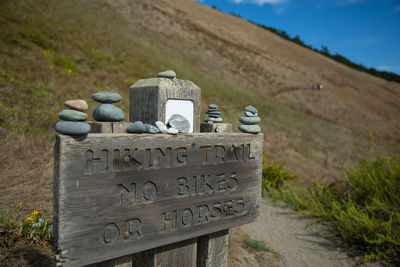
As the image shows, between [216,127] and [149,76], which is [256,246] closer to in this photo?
[216,127]

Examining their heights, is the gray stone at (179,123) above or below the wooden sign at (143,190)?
above

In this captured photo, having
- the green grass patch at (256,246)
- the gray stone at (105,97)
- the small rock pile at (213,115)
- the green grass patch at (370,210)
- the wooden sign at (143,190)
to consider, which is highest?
the gray stone at (105,97)

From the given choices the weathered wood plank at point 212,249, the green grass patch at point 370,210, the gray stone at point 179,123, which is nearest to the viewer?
the gray stone at point 179,123

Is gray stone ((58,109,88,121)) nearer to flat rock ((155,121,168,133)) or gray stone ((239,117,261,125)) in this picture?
flat rock ((155,121,168,133))

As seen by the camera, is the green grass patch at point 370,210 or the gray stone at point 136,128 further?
the green grass patch at point 370,210

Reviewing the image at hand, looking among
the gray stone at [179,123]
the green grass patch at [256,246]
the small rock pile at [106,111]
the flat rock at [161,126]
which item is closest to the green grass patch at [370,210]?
the green grass patch at [256,246]

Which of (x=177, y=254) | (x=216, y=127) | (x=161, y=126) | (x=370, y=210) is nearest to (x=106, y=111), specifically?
(x=161, y=126)

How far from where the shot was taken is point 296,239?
3301 millimetres

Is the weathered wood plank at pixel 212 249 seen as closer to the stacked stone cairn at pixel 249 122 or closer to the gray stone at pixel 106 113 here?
the stacked stone cairn at pixel 249 122

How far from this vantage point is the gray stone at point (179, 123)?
1512mm

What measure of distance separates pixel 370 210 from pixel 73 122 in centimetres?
333

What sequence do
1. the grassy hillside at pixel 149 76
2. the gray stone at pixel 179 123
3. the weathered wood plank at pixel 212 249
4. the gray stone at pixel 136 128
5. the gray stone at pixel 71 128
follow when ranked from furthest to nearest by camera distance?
the grassy hillside at pixel 149 76 → the weathered wood plank at pixel 212 249 → the gray stone at pixel 179 123 → the gray stone at pixel 136 128 → the gray stone at pixel 71 128

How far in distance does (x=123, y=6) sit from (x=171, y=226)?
18066mm

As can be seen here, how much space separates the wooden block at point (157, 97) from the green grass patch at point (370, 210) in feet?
7.33
